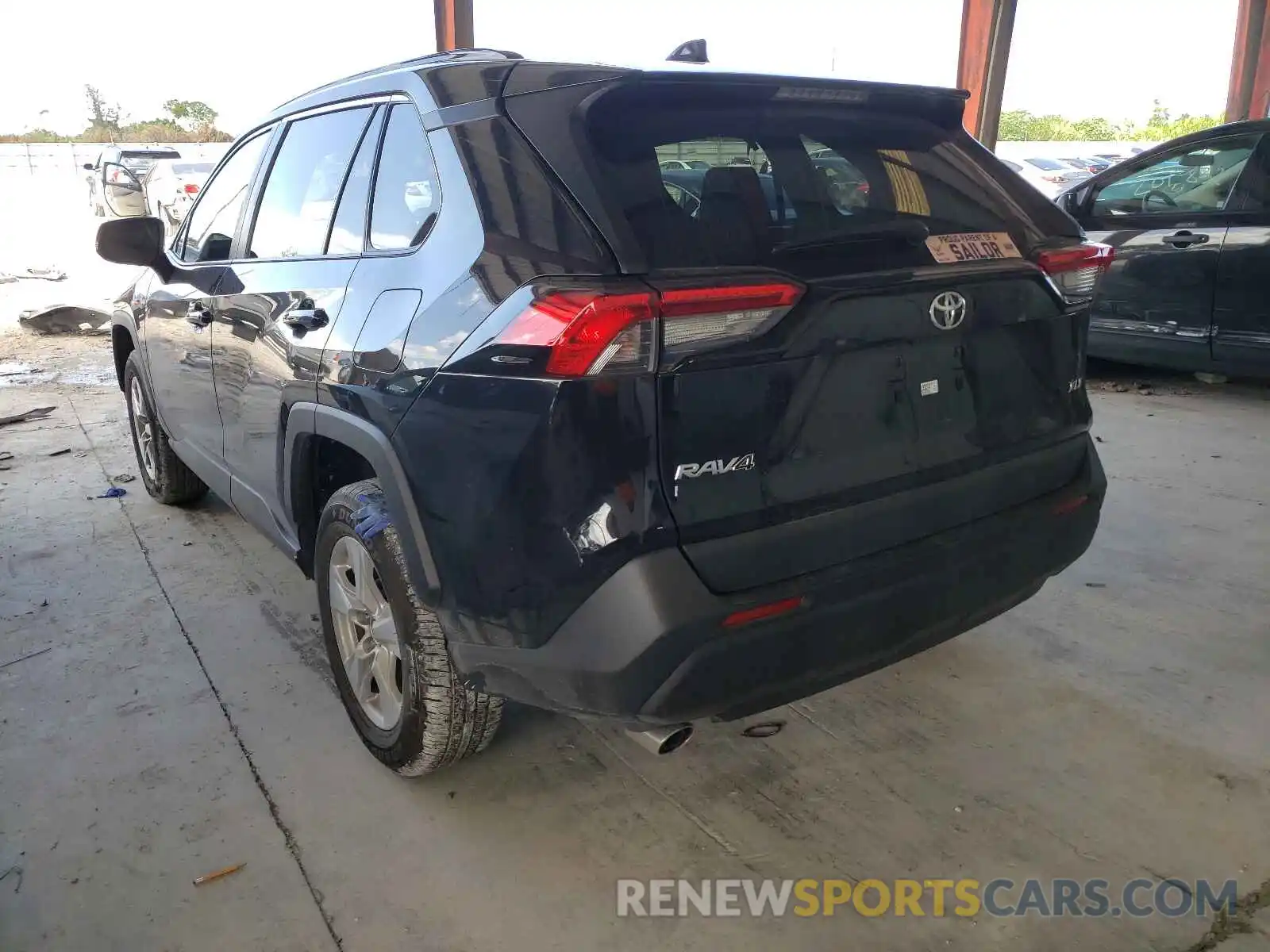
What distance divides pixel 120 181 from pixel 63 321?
10.5m

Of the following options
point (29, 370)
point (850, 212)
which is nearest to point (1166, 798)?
point (850, 212)

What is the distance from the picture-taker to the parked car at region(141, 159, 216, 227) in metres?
15.9

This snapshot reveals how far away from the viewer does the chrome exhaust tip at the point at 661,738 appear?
209cm

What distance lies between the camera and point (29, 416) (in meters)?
6.34

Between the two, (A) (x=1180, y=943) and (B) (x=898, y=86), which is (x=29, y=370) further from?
(A) (x=1180, y=943)

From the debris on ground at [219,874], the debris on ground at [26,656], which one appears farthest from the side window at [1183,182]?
the debris on ground at [26,656]

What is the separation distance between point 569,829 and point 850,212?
155 centimetres

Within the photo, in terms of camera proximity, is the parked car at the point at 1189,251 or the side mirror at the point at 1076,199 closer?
the parked car at the point at 1189,251

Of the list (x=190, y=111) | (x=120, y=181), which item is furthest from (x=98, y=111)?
(x=120, y=181)

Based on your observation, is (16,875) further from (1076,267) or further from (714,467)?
(1076,267)

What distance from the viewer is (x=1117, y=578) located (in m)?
3.55

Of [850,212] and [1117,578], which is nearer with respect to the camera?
[850,212]

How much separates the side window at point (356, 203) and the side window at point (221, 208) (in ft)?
2.84

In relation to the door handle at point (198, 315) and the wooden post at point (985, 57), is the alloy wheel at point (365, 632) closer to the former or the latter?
the door handle at point (198, 315)
